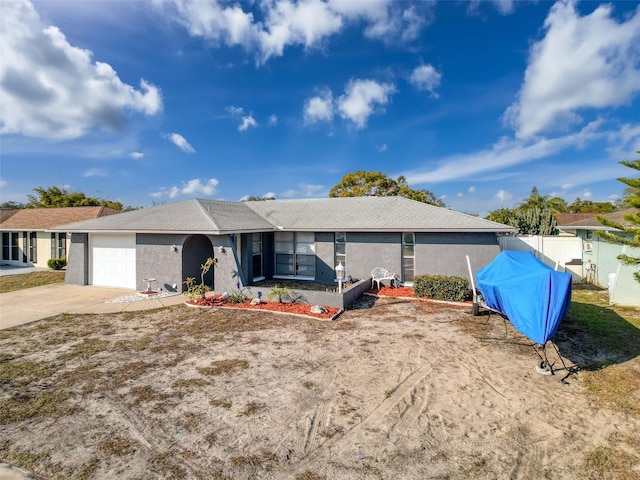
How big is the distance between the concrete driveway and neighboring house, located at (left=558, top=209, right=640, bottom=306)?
16515mm

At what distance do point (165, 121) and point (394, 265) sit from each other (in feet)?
59.9

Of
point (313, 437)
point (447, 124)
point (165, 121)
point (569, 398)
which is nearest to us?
point (313, 437)

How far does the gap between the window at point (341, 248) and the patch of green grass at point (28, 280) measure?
1486cm

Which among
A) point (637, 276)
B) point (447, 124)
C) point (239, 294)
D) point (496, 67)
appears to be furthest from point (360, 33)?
point (637, 276)

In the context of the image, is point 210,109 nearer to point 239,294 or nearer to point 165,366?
point 239,294

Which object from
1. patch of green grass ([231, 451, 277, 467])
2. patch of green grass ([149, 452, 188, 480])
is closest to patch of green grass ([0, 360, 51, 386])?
patch of green grass ([149, 452, 188, 480])

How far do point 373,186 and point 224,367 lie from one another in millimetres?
36529

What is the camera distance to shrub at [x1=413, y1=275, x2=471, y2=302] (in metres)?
12.4

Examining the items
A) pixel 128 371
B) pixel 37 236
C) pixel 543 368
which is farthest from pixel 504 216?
pixel 37 236

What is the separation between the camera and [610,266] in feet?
48.3

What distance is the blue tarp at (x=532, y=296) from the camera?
6.36 m

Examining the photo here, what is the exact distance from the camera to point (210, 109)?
21.8 m

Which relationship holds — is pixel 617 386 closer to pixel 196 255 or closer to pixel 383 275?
pixel 383 275

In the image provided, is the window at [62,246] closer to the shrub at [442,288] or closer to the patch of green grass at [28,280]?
the patch of green grass at [28,280]
